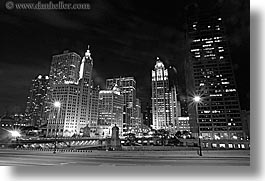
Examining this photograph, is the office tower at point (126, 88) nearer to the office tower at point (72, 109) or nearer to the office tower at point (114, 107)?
the office tower at point (114, 107)

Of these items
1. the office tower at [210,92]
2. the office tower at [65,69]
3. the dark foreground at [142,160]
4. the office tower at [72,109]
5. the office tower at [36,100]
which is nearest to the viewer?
the dark foreground at [142,160]

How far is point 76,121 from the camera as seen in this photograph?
46781 millimetres

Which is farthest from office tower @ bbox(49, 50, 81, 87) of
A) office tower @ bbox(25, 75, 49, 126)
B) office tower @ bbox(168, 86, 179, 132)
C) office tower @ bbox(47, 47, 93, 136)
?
office tower @ bbox(168, 86, 179, 132)

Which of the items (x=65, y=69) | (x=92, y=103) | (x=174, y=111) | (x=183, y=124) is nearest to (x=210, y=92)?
(x=92, y=103)

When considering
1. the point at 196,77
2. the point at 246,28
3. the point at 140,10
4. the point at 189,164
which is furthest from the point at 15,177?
the point at 196,77

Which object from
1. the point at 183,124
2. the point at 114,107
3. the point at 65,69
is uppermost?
the point at 65,69

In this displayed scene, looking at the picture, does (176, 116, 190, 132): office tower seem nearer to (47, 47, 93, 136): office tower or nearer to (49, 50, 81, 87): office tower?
(47, 47, 93, 136): office tower

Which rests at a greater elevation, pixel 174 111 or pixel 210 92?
→ pixel 210 92

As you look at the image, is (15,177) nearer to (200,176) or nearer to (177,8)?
(200,176)

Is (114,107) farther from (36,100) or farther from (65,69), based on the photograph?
(36,100)

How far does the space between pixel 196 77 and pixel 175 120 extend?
105 feet

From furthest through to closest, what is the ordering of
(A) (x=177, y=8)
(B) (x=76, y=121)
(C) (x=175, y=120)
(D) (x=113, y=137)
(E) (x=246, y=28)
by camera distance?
(C) (x=175, y=120) → (B) (x=76, y=121) → (D) (x=113, y=137) → (A) (x=177, y=8) → (E) (x=246, y=28)

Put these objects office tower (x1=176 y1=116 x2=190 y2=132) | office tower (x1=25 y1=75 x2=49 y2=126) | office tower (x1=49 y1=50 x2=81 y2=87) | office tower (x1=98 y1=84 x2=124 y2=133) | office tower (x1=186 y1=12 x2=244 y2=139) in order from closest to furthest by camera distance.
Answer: office tower (x1=98 y1=84 x2=124 y2=133) → office tower (x1=186 y1=12 x2=244 y2=139) → office tower (x1=176 y1=116 x2=190 y2=132) → office tower (x1=49 y1=50 x2=81 y2=87) → office tower (x1=25 y1=75 x2=49 y2=126)

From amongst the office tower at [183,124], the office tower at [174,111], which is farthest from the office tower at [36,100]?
the office tower at [183,124]
